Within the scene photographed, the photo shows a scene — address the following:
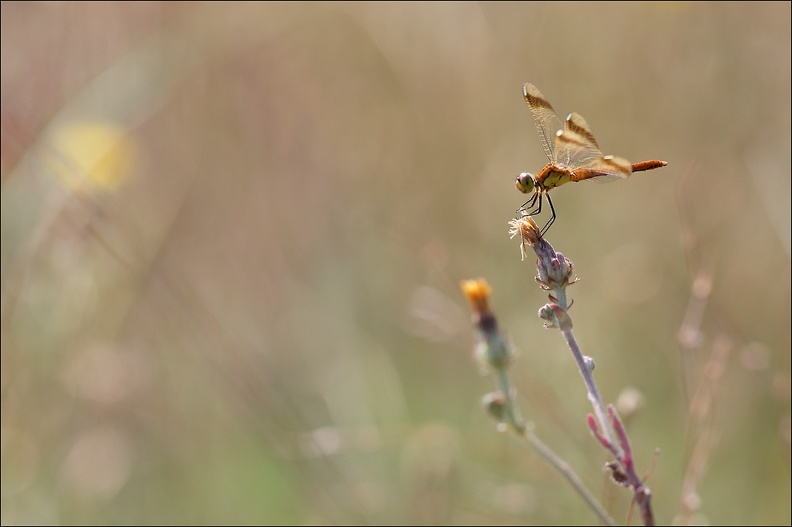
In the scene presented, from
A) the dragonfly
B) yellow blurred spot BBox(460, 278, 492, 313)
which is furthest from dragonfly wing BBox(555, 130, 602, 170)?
yellow blurred spot BBox(460, 278, 492, 313)

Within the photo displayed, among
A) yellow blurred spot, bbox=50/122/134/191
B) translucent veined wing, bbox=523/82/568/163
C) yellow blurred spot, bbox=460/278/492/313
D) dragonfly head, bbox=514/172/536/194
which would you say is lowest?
yellow blurred spot, bbox=460/278/492/313

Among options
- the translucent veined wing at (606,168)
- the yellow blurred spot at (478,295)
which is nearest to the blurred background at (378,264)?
the translucent veined wing at (606,168)

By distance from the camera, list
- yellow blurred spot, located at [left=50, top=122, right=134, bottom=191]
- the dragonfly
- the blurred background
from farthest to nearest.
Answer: yellow blurred spot, located at [left=50, top=122, right=134, bottom=191], the blurred background, the dragonfly

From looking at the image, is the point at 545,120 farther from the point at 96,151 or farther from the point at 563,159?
the point at 96,151

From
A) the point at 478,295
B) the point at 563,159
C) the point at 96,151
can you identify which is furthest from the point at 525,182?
the point at 96,151

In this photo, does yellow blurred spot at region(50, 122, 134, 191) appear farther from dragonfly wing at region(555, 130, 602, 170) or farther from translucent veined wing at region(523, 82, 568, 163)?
dragonfly wing at region(555, 130, 602, 170)

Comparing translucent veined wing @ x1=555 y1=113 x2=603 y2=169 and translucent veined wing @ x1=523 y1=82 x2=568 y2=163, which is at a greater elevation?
translucent veined wing @ x1=523 y1=82 x2=568 y2=163

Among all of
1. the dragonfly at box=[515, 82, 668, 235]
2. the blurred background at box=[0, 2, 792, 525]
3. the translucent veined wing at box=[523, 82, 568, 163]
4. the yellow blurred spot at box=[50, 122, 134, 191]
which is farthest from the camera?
the yellow blurred spot at box=[50, 122, 134, 191]

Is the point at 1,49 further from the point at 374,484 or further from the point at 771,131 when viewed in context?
the point at 771,131
